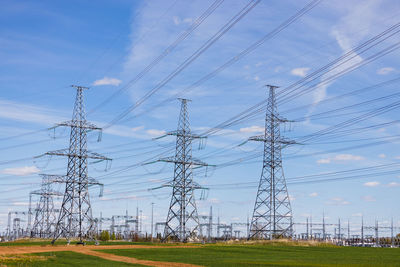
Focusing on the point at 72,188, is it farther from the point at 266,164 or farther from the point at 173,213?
the point at 266,164

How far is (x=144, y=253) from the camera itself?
46.8m

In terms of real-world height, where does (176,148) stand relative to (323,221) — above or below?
above

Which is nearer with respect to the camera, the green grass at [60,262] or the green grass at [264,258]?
the green grass at [264,258]

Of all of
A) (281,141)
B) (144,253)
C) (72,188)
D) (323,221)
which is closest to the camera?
(144,253)

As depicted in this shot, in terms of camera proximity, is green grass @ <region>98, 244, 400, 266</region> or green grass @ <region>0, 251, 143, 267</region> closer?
green grass @ <region>98, 244, 400, 266</region>

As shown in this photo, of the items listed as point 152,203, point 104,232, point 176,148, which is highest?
point 176,148

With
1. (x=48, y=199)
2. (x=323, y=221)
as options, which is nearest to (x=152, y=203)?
(x=48, y=199)

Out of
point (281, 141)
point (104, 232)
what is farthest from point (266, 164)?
point (104, 232)

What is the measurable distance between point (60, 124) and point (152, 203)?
2309 inches

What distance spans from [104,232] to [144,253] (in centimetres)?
7523

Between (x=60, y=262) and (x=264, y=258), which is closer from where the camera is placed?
(x=60, y=262)

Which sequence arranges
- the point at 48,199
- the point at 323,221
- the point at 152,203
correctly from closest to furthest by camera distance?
the point at 48,199, the point at 152,203, the point at 323,221

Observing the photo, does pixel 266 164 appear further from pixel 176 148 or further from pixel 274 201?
pixel 176 148

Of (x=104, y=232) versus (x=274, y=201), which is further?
(x=104, y=232)
